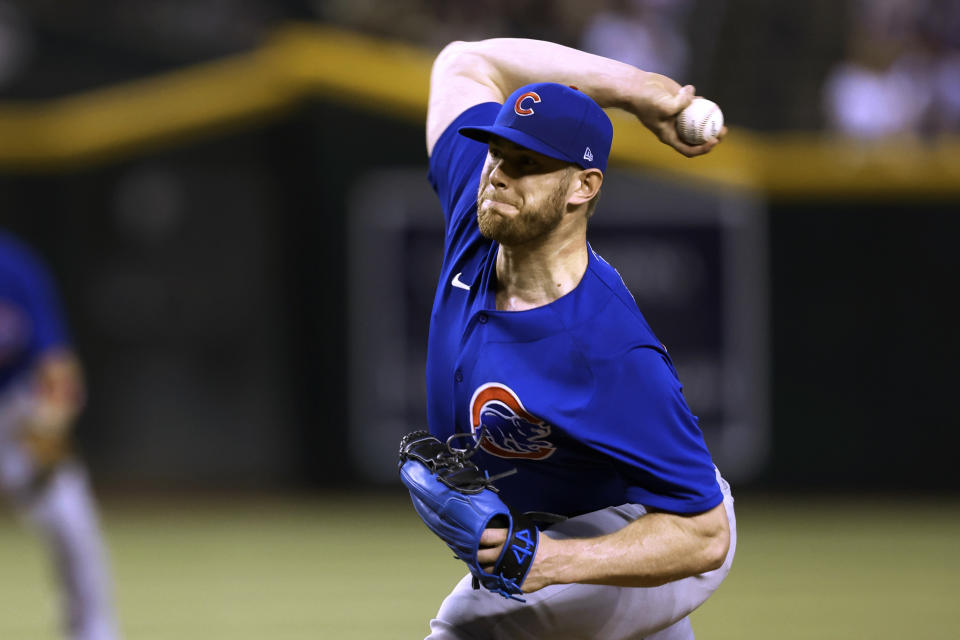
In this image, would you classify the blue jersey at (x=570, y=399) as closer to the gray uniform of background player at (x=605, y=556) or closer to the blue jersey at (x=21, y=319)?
the gray uniform of background player at (x=605, y=556)

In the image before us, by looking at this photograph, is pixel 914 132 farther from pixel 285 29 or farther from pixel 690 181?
pixel 285 29

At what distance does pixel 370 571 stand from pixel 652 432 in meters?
4.71

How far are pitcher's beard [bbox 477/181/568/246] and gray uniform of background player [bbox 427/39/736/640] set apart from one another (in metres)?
0.06

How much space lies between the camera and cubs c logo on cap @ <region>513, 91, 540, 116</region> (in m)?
2.81

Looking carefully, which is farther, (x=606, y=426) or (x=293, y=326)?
(x=293, y=326)

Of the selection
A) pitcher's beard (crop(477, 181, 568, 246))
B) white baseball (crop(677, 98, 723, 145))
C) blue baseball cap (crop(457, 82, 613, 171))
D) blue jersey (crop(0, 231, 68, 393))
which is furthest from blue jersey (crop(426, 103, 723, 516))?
blue jersey (crop(0, 231, 68, 393))

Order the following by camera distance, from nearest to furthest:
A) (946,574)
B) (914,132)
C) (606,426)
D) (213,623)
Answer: (606,426) < (213,623) < (946,574) < (914,132)

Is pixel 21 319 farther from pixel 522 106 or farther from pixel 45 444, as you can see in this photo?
pixel 522 106

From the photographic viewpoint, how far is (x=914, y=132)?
376 inches

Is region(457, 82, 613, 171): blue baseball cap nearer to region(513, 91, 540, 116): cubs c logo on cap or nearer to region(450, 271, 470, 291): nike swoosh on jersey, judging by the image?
region(513, 91, 540, 116): cubs c logo on cap

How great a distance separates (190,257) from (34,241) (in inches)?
46.5

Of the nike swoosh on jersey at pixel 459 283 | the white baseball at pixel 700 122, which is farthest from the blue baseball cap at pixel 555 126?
the nike swoosh on jersey at pixel 459 283

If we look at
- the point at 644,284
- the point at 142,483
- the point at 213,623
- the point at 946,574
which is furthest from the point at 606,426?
the point at 142,483

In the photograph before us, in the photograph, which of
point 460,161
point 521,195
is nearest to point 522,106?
point 521,195
